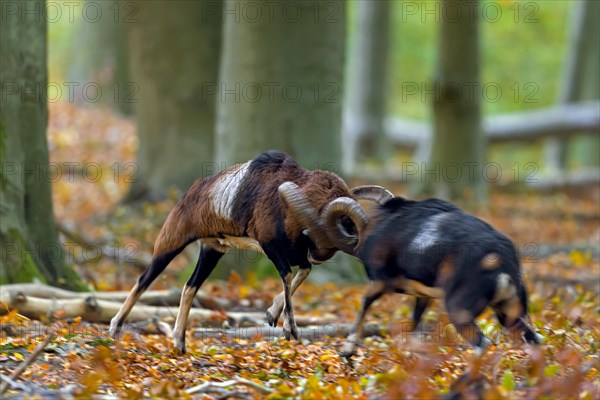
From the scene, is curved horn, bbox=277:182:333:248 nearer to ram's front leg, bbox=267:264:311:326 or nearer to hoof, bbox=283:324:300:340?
ram's front leg, bbox=267:264:311:326

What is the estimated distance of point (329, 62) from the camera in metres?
12.6

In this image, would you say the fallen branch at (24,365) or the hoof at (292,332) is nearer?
the fallen branch at (24,365)

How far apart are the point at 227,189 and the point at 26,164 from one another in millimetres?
3094

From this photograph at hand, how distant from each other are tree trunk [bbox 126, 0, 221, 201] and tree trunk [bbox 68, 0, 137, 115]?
27.9ft

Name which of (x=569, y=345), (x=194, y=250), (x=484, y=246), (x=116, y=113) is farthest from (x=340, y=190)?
(x=116, y=113)

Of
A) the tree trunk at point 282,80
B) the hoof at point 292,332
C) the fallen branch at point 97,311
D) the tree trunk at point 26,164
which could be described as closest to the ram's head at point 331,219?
the hoof at point 292,332

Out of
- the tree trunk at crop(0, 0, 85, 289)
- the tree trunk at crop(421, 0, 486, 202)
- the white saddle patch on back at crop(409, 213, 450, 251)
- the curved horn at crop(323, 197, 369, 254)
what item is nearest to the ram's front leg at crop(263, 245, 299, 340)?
the curved horn at crop(323, 197, 369, 254)

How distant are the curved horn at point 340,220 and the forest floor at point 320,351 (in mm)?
703

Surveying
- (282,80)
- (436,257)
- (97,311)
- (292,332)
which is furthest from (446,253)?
(282,80)

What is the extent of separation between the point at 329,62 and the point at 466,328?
280 inches

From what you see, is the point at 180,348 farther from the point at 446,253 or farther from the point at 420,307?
the point at 446,253

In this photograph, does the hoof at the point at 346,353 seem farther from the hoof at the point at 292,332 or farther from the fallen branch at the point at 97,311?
the fallen branch at the point at 97,311

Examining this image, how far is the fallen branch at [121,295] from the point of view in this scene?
875cm

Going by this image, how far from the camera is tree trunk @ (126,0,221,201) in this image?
55.2ft
